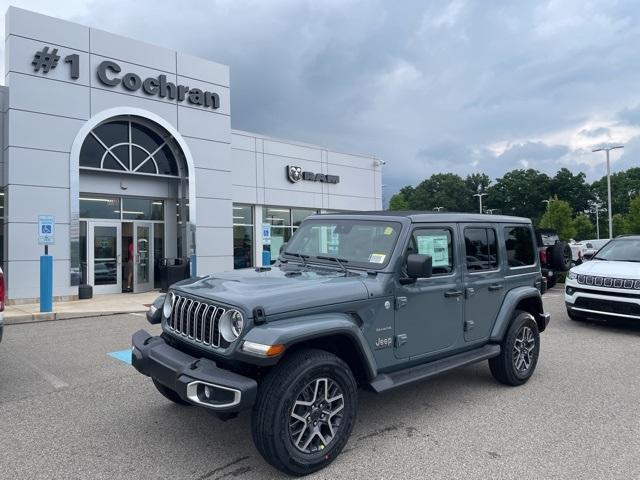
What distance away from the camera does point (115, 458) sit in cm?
348

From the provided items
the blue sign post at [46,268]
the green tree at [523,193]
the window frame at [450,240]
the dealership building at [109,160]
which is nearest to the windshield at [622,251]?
the window frame at [450,240]

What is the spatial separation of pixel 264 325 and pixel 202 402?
626 mm

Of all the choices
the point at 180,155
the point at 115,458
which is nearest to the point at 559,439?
the point at 115,458

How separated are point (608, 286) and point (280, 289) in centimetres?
681

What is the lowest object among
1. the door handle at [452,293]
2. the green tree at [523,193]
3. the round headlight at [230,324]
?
the round headlight at [230,324]

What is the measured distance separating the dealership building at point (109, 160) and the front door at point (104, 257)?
0.03m

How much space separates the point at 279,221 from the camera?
68.3 feet

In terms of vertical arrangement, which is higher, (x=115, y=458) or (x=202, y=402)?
(x=202, y=402)

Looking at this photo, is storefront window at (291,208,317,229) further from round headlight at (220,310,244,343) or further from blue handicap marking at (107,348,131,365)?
round headlight at (220,310,244,343)

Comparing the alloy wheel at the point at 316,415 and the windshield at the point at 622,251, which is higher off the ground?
the windshield at the point at 622,251

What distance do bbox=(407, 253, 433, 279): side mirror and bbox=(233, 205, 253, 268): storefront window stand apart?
51.9ft

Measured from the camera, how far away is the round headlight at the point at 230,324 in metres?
3.17

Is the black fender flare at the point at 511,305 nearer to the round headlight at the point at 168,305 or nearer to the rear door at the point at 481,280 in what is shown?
the rear door at the point at 481,280

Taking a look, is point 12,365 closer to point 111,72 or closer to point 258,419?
point 258,419
